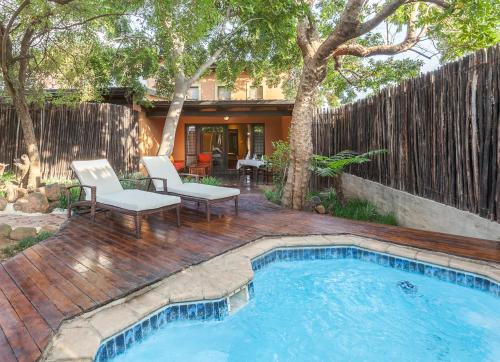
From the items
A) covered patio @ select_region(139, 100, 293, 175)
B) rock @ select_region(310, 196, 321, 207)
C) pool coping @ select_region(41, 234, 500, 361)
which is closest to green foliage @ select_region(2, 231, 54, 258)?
pool coping @ select_region(41, 234, 500, 361)

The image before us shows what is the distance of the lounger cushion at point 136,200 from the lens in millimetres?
4855

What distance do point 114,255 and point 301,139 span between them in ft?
14.1

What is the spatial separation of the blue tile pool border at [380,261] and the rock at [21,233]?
3.81 meters

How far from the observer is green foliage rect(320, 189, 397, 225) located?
6217mm

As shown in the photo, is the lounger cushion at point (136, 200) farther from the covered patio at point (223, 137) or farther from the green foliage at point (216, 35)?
the covered patio at point (223, 137)

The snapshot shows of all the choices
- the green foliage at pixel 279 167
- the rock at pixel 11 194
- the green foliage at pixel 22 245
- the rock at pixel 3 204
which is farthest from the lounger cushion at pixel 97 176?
the green foliage at pixel 279 167

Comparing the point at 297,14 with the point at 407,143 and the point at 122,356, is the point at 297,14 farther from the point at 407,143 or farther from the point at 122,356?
the point at 122,356

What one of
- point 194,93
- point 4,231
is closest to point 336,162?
point 4,231

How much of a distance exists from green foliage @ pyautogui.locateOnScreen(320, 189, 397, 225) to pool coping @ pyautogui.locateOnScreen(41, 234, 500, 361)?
1713mm

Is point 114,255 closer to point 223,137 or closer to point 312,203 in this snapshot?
point 312,203

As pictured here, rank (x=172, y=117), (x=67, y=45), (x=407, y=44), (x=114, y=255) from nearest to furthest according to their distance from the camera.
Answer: (x=114, y=255), (x=407, y=44), (x=67, y=45), (x=172, y=117)

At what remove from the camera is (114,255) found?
408cm

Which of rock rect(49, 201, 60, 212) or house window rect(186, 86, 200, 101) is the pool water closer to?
rock rect(49, 201, 60, 212)

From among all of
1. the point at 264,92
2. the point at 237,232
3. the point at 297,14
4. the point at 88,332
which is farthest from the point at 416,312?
Answer: the point at 264,92
